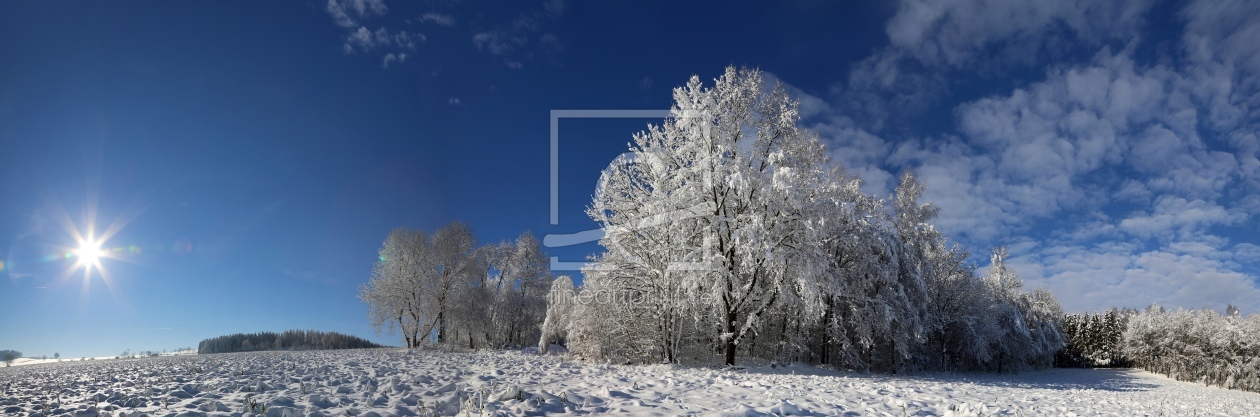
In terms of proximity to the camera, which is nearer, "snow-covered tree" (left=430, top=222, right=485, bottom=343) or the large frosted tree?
the large frosted tree

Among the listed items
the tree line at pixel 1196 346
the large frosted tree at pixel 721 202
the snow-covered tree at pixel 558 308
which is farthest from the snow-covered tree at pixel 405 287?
the tree line at pixel 1196 346

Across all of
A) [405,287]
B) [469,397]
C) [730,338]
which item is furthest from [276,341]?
[469,397]

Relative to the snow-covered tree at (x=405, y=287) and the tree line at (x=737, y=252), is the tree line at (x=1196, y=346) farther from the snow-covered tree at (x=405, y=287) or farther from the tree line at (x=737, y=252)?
the snow-covered tree at (x=405, y=287)

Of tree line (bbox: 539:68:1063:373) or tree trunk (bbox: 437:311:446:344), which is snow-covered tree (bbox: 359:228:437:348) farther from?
tree line (bbox: 539:68:1063:373)

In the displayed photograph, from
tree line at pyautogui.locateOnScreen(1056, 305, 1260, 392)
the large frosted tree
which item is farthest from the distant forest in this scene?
tree line at pyautogui.locateOnScreen(1056, 305, 1260, 392)

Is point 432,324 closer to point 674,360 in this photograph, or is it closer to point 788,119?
point 674,360

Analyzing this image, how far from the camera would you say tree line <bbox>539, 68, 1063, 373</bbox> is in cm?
1647

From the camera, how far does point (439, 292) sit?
109 ft

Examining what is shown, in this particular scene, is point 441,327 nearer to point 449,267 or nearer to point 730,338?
point 449,267

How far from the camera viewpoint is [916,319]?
22219 mm

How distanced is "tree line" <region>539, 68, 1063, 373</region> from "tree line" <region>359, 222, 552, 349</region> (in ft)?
40.4

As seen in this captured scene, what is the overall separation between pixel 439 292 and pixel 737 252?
893 inches

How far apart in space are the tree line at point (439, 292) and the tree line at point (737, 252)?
12328 millimetres

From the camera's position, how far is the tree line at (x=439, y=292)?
31625 millimetres
